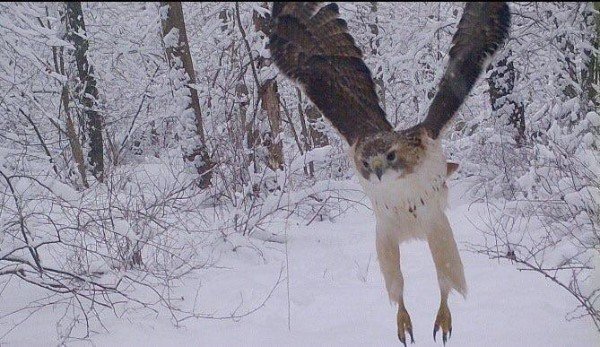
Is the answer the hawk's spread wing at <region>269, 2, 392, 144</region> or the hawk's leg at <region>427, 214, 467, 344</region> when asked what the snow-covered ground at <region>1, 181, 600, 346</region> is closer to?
the hawk's leg at <region>427, 214, 467, 344</region>

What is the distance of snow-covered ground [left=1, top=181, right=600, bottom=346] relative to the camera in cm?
468

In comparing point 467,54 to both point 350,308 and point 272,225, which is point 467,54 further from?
point 272,225

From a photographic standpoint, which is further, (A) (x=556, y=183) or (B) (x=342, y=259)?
(B) (x=342, y=259)

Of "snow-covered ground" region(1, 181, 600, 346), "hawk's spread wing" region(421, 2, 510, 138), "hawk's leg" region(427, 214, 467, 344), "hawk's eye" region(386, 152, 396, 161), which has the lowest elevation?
"snow-covered ground" region(1, 181, 600, 346)

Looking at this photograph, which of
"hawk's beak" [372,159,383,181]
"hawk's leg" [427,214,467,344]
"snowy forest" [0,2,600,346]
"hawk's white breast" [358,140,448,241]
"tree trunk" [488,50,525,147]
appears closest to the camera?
"hawk's beak" [372,159,383,181]

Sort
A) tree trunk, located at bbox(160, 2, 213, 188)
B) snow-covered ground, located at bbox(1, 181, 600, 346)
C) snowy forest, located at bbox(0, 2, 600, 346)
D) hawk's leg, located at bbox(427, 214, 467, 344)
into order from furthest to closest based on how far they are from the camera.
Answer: snow-covered ground, located at bbox(1, 181, 600, 346) → snowy forest, located at bbox(0, 2, 600, 346) → hawk's leg, located at bbox(427, 214, 467, 344) → tree trunk, located at bbox(160, 2, 213, 188)

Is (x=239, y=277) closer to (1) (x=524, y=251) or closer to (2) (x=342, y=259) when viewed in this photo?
(2) (x=342, y=259)

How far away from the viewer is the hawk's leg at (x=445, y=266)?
6.53ft

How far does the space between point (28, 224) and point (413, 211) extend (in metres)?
3.89

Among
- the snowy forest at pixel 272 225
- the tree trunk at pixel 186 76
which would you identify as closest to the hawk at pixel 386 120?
the tree trunk at pixel 186 76

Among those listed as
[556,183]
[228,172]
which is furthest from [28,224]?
[556,183]

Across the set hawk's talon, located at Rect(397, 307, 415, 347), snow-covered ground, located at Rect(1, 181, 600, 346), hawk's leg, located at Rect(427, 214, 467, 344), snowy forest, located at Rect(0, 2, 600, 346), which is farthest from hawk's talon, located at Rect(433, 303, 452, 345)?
snow-covered ground, located at Rect(1, 181, 600, 346)

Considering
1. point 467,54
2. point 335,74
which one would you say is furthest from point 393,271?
point 467,54

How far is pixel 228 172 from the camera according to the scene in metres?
7.53
